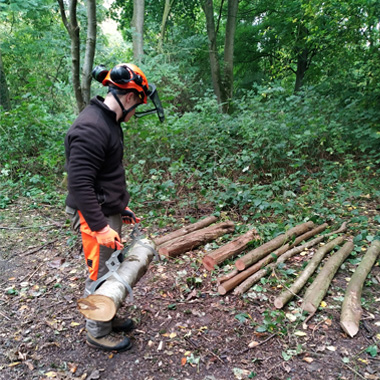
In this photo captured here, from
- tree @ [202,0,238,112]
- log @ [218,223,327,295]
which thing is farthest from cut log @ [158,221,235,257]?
tree @ [202,0,238,112]

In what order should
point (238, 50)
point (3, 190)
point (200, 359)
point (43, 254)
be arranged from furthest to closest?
point (238, 50)
point (3, 190)
point (43, 254)
point (200, 359)

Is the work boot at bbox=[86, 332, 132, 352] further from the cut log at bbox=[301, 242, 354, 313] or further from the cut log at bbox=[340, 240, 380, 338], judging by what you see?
the cut log at bbox=[340, 240, 380, 338]

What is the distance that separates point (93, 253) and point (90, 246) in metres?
0.06

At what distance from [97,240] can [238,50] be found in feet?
46.8

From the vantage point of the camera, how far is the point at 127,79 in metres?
2.16

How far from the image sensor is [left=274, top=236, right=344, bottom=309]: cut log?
290cm

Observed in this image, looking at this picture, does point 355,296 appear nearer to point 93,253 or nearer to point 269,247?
point 269,247

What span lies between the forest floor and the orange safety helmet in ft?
7.14

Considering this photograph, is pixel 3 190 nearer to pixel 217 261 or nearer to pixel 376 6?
pixel 217 261

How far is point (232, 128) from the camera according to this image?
752 centimetres

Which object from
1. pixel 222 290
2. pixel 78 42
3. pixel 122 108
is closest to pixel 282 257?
pixel 222 290

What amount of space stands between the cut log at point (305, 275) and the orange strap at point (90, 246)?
5.95 feet

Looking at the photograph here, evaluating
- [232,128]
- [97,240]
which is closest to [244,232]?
[97,240]

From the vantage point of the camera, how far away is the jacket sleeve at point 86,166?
1988 millimetres
